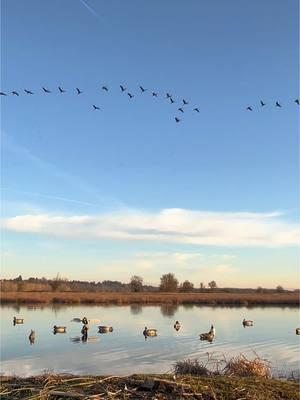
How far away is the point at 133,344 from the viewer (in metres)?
32.6

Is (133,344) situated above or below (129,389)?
below

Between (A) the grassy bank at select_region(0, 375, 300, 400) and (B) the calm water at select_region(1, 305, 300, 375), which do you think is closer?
(A) the grassy bank at select_region(0, 375, 300, 400)

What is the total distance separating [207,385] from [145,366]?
51.0 feet

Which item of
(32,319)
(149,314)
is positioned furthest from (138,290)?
(32,319)

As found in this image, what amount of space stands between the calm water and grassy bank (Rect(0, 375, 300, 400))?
43.8ft

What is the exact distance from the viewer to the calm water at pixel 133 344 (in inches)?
949

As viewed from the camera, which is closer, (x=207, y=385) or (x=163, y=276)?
(x=207, y=385)

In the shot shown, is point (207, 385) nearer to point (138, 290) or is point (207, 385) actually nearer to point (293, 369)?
point (293, 369)

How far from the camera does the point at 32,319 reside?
47500 millimetres

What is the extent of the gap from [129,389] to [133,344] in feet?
83.1

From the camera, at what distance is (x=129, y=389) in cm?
791

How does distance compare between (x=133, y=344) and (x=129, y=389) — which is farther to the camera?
(x=133, y=344)

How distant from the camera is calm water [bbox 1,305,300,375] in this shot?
24109 mm

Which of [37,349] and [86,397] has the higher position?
[86,397]
